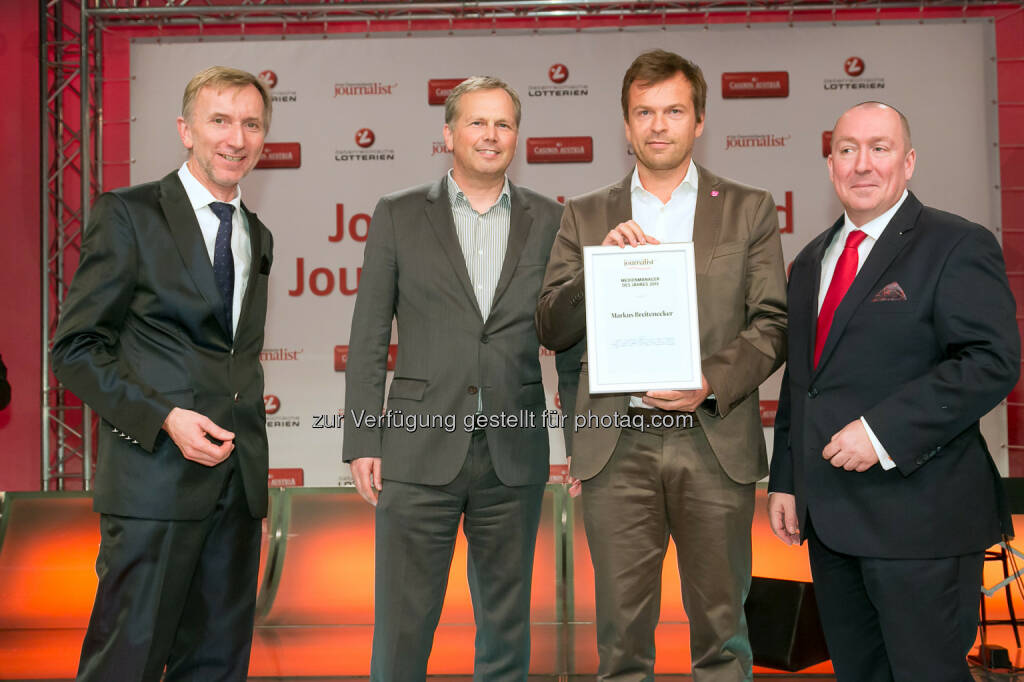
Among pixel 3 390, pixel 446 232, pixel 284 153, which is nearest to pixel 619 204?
pixel 446 232

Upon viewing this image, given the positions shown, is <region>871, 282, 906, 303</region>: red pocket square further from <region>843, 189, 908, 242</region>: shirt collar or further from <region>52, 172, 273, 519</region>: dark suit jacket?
<region>52, 172, 273, 519</region>: dark suit jacket

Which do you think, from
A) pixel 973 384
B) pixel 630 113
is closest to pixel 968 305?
pixel 973 384

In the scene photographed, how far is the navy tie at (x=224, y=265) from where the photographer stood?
8.05 ft

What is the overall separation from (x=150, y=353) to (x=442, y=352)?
2.83ft

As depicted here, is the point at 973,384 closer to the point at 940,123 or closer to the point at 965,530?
the point at 965,530

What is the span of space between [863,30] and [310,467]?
16.7 feet

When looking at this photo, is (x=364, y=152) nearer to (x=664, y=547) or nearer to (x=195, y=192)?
(x=195, y=192)

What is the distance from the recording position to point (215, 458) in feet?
7.41

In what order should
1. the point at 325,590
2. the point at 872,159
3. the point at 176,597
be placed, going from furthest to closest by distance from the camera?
the point at 325,590
the point at 872,159
the point at 176,597

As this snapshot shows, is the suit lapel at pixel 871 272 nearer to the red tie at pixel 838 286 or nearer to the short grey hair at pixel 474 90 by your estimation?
the red tie at pixel 838 286

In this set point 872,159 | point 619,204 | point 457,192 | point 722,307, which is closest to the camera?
point 872,159

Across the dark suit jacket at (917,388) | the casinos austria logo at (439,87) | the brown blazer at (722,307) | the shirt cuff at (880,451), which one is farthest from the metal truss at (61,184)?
the shirt cuff at (880,451)

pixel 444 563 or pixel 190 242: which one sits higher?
pixel 190 242

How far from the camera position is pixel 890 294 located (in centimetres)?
233
